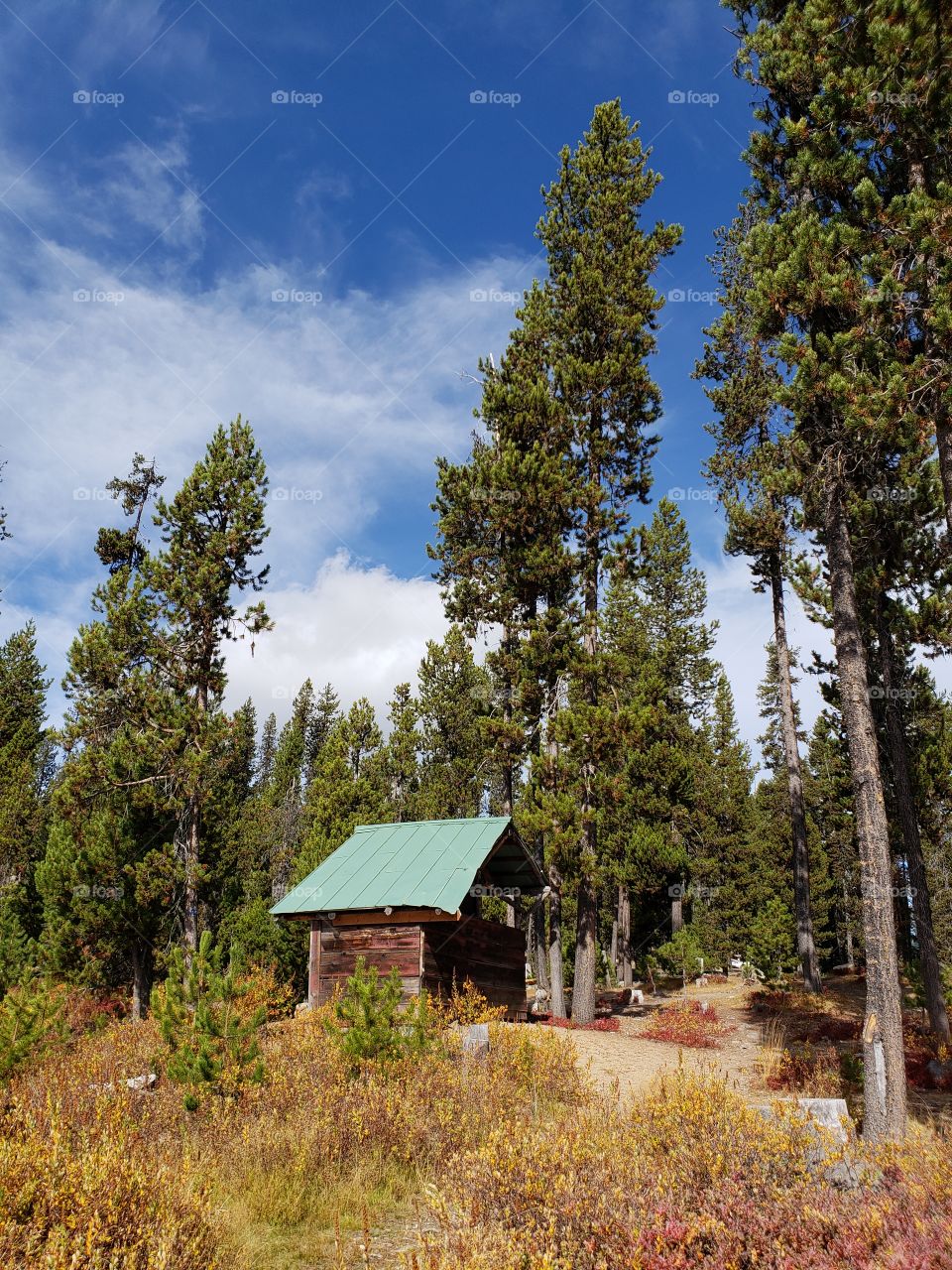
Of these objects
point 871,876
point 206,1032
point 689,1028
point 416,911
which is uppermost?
point 871,876

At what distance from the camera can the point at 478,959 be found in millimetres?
17250

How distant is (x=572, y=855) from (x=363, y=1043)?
10302 mm

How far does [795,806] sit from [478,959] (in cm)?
1243

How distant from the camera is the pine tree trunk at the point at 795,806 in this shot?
23.2 metres

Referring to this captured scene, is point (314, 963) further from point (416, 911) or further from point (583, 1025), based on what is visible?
point (583, 1025)

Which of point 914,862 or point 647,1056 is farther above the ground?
point 914,862

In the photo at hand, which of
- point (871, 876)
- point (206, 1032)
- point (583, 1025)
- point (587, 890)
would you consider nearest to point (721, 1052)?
point (583, 1025)

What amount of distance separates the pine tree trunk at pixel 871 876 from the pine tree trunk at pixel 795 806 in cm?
1399

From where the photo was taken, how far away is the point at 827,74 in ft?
36.1

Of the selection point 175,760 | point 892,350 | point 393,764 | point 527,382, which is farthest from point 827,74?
point 393,764

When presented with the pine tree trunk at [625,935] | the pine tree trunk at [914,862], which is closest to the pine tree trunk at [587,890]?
the pine tree trunk at [914,862]

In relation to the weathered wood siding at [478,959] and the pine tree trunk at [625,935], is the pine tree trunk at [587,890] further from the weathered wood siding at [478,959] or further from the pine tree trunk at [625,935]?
the pine tree trunk at [625,935]

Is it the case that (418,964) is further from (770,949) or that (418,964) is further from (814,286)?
(770,949)

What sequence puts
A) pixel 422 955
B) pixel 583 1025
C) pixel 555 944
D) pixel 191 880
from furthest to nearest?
pixel 191 880, pixel 555 944, pixel 583 1025, pixel 422 955
